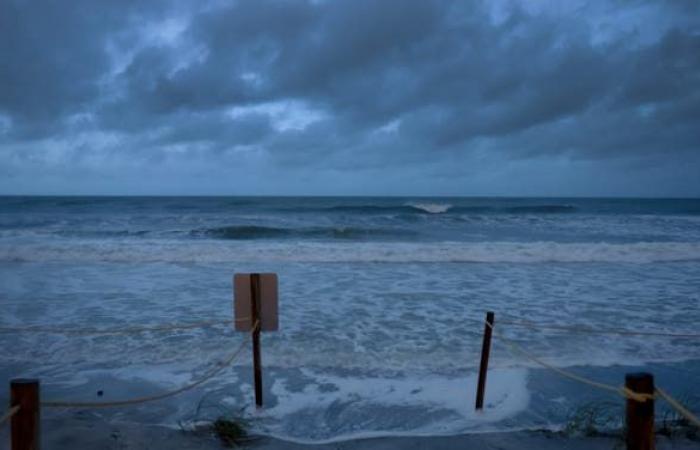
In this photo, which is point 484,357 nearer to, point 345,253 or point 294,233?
point 345,253

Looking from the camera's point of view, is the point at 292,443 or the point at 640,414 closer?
the point at 640,414

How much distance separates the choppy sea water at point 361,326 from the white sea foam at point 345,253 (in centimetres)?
9

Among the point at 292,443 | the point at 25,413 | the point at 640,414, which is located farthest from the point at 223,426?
the point at 640,414

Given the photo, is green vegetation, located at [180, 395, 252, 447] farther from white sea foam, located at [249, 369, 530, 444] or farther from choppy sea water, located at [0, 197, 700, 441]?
white sea foam, located at [249, 369, 530, 444]

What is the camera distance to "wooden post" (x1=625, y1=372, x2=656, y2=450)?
104 inches

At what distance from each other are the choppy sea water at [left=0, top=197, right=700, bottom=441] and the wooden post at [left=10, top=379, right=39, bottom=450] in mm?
2344

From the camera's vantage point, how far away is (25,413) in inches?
98.8

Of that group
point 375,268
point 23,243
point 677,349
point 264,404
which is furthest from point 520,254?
point 23,243

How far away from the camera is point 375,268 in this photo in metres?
14.9

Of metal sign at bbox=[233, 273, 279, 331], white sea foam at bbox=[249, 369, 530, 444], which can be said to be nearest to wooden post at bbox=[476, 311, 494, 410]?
white sea foam at bbox=[249, 369, 530, 444]

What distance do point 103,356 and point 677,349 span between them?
805cm

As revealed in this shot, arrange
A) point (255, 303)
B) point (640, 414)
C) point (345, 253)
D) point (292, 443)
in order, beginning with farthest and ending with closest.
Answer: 1. point (345, 253)
2. point (255, 303)
3. point (292, 443)
4. point (640, 414)

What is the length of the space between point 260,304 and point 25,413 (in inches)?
89.0

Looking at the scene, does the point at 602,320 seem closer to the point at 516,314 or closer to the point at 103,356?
the point at 516,314
